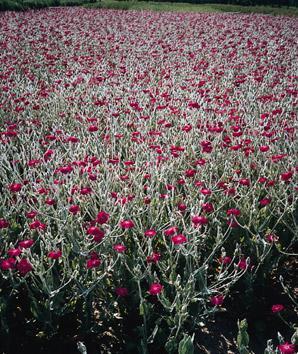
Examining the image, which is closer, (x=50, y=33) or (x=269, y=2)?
(x=50, y=33)

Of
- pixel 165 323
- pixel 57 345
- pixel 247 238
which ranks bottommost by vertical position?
pixel 57 345

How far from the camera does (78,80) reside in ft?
23.5

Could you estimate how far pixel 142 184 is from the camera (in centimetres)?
425

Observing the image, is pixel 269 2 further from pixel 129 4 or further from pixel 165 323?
pixel 165 323

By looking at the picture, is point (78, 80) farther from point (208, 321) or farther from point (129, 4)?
point (129, 4)

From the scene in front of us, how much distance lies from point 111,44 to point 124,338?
418 inches

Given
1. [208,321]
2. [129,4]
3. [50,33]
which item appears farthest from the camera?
[129,4]

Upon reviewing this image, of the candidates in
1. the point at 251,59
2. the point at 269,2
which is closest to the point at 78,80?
the point at 251,59

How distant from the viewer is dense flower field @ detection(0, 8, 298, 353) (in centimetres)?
279

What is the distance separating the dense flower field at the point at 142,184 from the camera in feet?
9.16

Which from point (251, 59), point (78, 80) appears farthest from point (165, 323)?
point (251, 59)

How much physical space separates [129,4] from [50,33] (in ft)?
57.2

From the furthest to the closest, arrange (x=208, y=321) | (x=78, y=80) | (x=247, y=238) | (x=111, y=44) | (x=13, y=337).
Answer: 1. (x=111, y=44)
2. (x=78, y=80)
3. (x=247, y=238)
4. (x=208, y=321)
5. (x=13, y=337)

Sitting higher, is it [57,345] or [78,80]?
[78,80]
